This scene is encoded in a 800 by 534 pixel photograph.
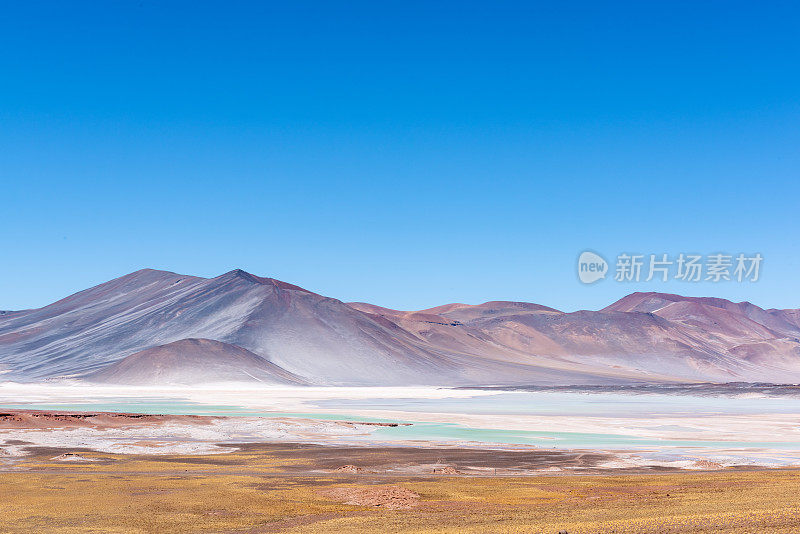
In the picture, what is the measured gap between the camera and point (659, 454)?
32.4 metres

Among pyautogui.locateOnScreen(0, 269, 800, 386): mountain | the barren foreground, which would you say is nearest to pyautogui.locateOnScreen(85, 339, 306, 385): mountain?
pyautogui.locateOnScreen(0, 269, 800, 386): mountain

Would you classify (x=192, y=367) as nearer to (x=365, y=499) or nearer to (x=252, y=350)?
(x=252, y=350)

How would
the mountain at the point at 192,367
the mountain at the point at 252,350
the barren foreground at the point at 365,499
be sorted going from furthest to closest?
the mountain at the point at 252,350, the mountain at the point at 192,367, the barren foreground at the point at 365,499

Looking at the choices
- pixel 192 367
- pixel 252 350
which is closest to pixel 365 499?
pixel 192 367

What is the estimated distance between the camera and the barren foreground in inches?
632

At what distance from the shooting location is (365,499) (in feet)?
65.3

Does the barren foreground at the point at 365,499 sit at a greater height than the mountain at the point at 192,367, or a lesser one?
lesser

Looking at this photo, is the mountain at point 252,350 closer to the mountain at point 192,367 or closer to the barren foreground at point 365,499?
the mountain at point 192,367

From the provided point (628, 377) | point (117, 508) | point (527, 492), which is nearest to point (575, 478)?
point (527, 492)

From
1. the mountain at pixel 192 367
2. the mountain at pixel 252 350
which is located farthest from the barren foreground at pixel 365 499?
the mountain at pixel 252 350

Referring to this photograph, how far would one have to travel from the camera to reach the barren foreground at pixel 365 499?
16062mm

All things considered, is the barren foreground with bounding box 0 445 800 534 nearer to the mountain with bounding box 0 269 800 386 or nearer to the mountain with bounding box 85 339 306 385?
the mountain with bounding box 85 339 306 385

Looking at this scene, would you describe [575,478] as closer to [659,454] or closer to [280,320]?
[659,454]

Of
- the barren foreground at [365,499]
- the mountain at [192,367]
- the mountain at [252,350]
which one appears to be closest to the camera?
the barren foreground at [365,499]
